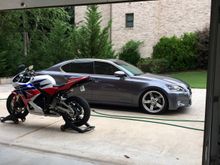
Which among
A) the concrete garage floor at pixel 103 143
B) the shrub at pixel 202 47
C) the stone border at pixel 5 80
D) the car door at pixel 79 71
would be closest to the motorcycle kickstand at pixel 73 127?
the concrete garage floor at pixel 103 143

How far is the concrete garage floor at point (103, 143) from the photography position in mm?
4898

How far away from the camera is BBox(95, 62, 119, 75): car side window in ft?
29.0

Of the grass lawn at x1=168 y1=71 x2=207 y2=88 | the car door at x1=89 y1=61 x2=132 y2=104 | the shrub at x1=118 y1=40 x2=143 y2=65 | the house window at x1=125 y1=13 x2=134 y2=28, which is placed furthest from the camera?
the house window at x1=125 y1=13 x2=134 y2=28

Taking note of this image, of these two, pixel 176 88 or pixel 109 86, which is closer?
pixel 176 88

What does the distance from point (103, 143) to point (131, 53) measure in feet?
59.4

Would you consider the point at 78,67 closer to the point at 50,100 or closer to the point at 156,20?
the point at 50,100

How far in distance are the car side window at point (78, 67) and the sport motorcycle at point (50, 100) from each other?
88.2 inches

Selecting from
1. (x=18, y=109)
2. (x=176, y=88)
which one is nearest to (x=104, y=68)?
(x=176, y=88)

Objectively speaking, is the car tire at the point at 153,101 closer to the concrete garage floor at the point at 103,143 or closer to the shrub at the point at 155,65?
the concrete garage floor at the point at 103,143

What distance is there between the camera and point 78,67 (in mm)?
9266

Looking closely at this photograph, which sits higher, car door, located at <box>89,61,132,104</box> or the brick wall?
the brick wall

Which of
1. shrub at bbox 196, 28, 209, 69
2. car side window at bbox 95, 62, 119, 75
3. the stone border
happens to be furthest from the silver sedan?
shrub at bbox 196, 28, 209, 69

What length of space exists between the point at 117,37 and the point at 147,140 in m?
19.2

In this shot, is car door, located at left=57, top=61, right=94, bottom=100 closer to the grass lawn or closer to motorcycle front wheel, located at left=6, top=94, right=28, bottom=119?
motorcycle front wheel, located at left=6, top=94, right=28, bottom=119
